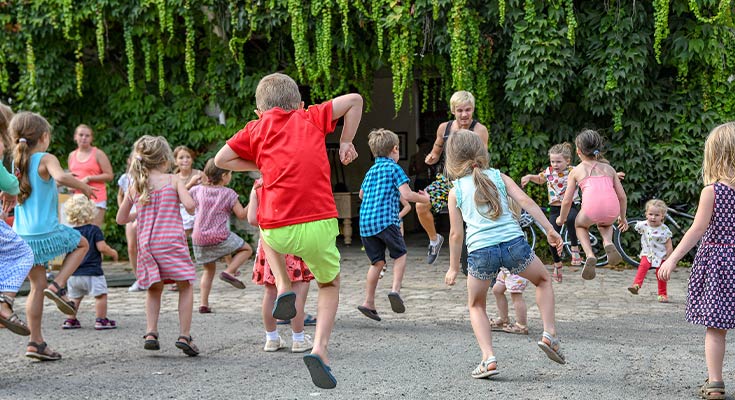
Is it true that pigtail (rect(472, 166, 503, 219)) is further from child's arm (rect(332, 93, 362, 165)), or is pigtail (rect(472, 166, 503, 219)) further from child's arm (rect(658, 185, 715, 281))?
child's arm (rect(658, 185, 715, 281))

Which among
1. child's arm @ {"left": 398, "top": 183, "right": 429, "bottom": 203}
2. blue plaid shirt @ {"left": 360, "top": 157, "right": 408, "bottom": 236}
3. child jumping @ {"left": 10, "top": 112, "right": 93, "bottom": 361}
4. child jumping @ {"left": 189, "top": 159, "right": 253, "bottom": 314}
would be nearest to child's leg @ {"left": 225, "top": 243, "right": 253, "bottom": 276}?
child jumping @ {"left": 189, "top": 159, "right": 253, "bottom": 314}

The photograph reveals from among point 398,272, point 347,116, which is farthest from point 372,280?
point 347,116

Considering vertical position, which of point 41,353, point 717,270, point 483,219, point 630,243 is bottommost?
point 630,243

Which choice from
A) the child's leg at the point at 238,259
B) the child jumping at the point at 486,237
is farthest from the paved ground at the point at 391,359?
the child's leg at the point at 238,259

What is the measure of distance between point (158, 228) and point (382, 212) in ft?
6.43

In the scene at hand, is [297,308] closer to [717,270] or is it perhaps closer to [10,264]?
[10,264]

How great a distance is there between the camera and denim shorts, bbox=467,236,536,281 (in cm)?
530

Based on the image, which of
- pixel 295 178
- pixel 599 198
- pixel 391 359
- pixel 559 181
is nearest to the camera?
pixel 295 178

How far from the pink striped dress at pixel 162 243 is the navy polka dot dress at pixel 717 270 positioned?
3.35 m

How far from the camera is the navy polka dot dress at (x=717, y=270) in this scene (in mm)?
4781

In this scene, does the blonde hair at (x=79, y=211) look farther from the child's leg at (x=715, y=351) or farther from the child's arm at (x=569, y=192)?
the child's leg at (x=715, y=351)

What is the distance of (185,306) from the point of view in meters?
6.24

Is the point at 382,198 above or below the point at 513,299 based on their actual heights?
above

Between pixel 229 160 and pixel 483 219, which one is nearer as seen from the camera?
pixel 229 160
